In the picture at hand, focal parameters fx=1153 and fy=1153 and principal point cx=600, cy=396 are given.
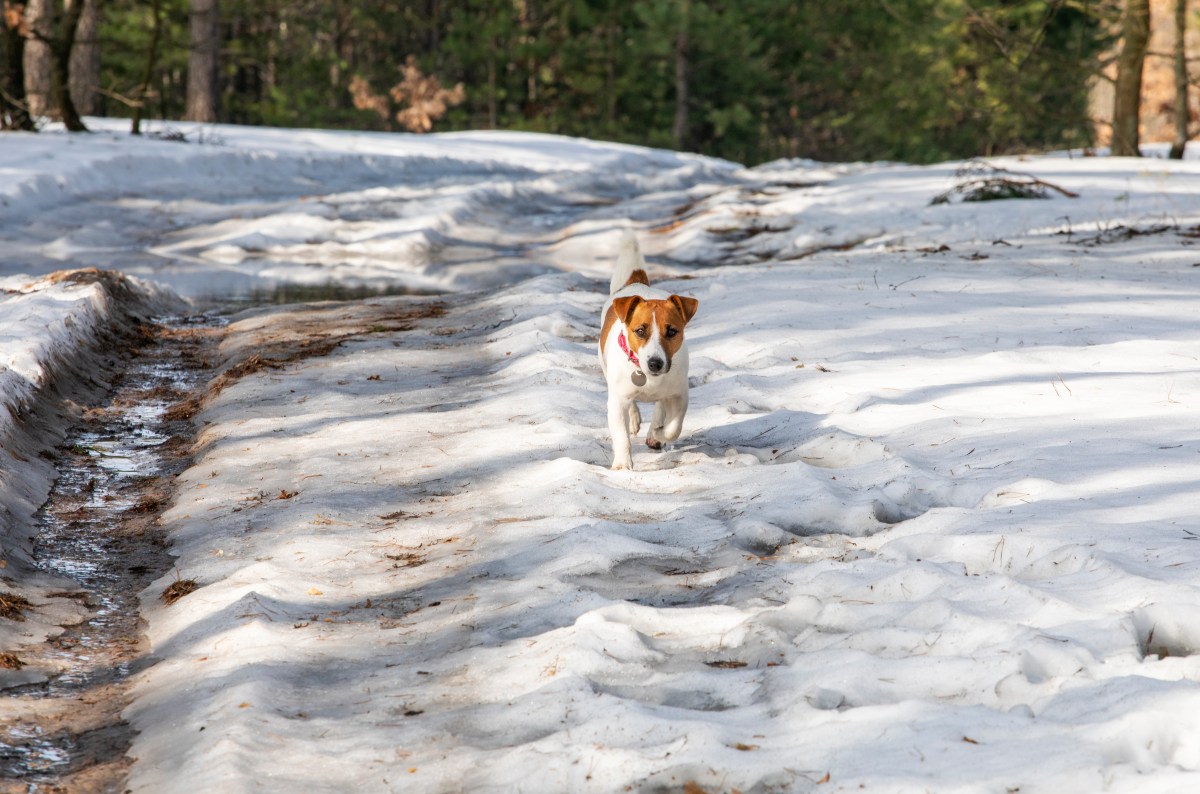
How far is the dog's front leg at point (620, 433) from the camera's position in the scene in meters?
5.80

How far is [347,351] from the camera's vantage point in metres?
8.71

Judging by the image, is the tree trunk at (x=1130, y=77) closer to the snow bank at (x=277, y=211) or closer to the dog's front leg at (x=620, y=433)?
the snow bank at (x=277, y=211)

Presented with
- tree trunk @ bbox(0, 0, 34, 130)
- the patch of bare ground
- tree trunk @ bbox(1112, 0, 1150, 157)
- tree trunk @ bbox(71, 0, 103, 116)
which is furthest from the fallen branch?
tree trunk @ bbox(71, 0, 103, 116)

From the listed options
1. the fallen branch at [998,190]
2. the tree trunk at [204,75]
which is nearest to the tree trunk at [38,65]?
the tree trunk at [204,75]

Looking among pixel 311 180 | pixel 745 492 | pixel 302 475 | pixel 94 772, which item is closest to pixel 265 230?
pixel 311 180

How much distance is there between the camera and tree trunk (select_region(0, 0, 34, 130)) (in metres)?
20.3

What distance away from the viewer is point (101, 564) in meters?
4.93

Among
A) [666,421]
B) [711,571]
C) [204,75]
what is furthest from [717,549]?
[204,75]

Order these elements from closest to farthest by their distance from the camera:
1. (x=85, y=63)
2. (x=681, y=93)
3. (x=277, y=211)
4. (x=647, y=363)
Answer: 1. (x=647, y=363)
2. (x=277, y=211)
3. (x=85, y=63)
4. (x=681, y=93)

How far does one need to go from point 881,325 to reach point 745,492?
394cm

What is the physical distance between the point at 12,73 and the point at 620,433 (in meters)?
19.6

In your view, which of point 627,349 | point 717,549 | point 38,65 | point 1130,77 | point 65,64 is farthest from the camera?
point 38,65

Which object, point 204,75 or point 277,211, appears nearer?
point 277,211

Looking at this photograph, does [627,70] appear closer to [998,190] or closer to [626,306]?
[998,190]
